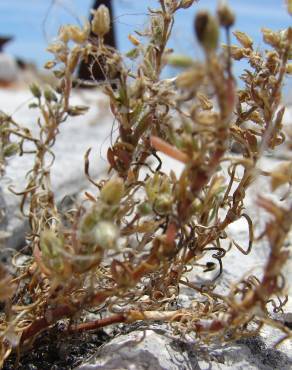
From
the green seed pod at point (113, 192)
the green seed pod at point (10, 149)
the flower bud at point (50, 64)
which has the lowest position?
the green seed pod at point (10, 149)

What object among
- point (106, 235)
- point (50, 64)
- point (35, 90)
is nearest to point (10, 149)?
point (35, 90)

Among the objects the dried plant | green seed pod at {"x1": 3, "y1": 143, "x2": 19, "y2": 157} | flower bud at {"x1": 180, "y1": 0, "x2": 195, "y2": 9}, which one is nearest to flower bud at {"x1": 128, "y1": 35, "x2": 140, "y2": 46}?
the dried plant

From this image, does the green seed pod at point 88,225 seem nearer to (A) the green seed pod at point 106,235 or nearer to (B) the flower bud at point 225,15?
(A) the green seed pod at point 106,235

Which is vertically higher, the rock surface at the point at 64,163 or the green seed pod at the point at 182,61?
the green seed pod at the point at 182,61

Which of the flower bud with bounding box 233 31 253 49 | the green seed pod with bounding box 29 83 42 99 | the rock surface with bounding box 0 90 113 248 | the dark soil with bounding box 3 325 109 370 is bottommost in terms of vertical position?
the rock surface with bounding box 0 90 113 248

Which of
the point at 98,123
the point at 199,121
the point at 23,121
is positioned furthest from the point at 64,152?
the point at 199,121

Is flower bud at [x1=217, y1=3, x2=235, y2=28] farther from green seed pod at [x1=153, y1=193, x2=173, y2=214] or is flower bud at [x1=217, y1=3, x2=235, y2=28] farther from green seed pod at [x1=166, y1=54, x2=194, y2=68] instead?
green seed pod at [x1=153, y1=193, x2=173, y2=214]

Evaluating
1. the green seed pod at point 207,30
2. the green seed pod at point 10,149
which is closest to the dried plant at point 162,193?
the green seed pod at point 207,30

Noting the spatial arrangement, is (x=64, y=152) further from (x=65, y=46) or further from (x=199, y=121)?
(x=199, y=121)
